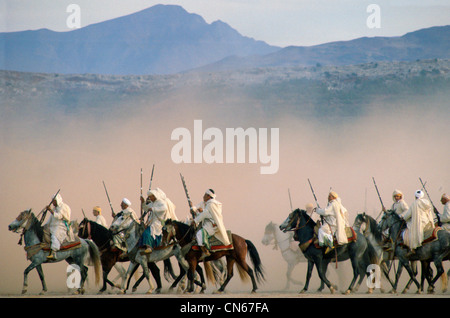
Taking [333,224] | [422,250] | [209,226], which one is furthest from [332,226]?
[209,226]

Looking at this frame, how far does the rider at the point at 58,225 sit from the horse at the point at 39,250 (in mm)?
160

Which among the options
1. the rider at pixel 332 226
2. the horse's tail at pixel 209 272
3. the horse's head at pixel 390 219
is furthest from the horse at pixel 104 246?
the horse's head at pixel 390 219

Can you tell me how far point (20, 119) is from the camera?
33.7 metres

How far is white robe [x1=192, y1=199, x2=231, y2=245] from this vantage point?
54.9ft

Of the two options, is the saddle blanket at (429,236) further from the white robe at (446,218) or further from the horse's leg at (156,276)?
the horse's leg at (156,276)

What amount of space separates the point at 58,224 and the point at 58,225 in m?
0.02

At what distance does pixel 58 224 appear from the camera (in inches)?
690

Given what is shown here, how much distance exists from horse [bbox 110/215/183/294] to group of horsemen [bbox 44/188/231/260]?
0.38ft

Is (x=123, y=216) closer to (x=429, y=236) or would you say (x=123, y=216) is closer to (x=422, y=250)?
(x=422, y=250)

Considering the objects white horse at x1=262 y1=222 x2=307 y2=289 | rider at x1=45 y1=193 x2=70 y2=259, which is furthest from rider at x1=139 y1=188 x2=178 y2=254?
white horse at x1=262 y1=222 x2=307 y2=289

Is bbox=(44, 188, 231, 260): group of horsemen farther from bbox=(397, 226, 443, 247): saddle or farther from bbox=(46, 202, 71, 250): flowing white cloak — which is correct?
bbox=(397, 226, 443, 247): saddle

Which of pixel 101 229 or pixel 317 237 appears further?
pixel 101 229
